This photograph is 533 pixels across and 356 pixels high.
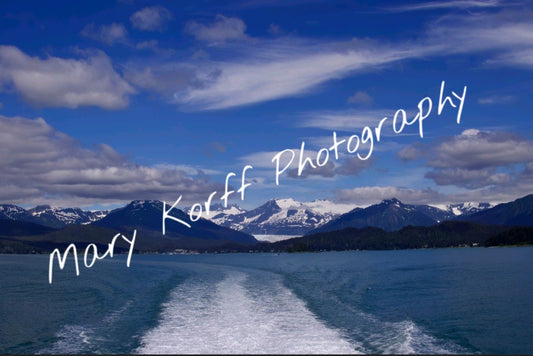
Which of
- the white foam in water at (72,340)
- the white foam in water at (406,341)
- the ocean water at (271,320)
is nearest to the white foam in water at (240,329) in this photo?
the ocean water at (271,320)

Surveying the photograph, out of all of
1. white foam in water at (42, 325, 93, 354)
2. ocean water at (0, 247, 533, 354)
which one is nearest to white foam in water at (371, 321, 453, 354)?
ocean water at (0, 247, 533, 354)

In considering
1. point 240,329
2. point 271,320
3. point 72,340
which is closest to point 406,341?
point 271,320

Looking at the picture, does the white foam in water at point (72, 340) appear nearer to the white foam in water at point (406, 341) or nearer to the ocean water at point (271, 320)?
the ocean water at point (271, 320)

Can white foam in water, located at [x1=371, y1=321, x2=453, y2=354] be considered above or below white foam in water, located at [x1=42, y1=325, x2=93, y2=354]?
below

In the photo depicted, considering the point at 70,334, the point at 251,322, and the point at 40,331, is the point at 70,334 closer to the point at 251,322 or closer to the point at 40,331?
the point at 40,331

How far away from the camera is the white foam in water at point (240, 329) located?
39.0m

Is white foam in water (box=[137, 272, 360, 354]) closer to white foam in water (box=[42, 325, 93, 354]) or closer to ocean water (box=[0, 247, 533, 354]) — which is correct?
ocean water (box=[0, 247, 533, 354])

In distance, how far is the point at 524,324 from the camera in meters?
48.6

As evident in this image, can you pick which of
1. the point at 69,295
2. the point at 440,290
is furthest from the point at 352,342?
the point at 69,295

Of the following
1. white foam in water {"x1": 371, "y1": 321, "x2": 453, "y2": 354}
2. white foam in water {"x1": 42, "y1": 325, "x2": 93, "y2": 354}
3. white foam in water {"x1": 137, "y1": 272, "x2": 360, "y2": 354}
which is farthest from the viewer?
white foam in water {"x1": 42, "y1": 325, "x2": 93, "y2": 354}

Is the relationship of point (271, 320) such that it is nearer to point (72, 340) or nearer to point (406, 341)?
point (406, 341)

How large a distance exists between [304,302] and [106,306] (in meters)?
24.9

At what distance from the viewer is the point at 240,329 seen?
150 ft

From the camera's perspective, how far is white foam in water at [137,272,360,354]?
39000 mm
